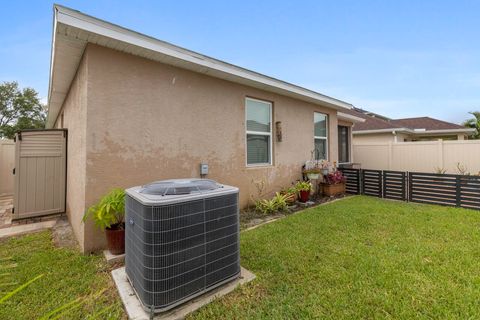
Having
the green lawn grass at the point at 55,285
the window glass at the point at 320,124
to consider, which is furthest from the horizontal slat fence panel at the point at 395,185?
the green lawn grass at the point at 55,285

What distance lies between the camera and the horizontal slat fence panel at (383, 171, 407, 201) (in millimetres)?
6551

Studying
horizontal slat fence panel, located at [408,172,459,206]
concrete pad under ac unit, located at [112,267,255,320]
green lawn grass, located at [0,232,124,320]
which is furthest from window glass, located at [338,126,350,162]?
green lawn grass, located at [0,232,124,320]

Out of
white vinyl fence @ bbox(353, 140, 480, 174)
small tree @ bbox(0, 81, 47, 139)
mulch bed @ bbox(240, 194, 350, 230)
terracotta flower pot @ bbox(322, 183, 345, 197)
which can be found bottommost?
mulch bed @ bbox(240, 194, 350, 230)

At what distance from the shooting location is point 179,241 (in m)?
2.05

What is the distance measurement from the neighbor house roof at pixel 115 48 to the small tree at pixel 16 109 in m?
23.9

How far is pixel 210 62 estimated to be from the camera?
4.41 meters

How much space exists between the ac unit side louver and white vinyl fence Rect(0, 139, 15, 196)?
9.19 m

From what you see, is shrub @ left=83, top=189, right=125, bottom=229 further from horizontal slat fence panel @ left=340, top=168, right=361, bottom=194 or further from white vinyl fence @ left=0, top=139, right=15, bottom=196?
white vinyl fence @ left=0, top=139, right=15, bottom=196

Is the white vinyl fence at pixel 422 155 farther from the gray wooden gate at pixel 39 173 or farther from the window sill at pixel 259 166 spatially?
the gray wooden gate at pixel 39 173

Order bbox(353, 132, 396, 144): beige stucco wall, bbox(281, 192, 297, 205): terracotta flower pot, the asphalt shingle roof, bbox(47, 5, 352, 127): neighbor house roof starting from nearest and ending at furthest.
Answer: bbox(47, 5, 352, 127): neighbor house roof, bbox(281, 192, 297, 205): terracotta flower pot, bbox(353, 132, 396, 144): beige stucco wall, the asphalt shingle roof

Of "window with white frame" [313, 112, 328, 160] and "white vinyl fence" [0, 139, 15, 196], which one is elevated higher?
"window with white frame" [313, 112, 328, 160]

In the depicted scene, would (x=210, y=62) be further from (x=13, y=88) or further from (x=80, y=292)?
(x=13, y=88)

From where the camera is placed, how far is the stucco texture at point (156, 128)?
341 centimetres

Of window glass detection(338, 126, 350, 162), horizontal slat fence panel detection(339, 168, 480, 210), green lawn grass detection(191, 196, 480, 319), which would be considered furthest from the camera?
window glass detection(338, 126, 350, 162)
